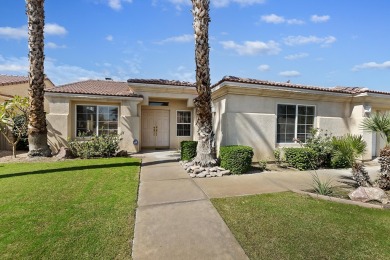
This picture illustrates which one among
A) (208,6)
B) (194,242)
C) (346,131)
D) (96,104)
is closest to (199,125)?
(208,6)

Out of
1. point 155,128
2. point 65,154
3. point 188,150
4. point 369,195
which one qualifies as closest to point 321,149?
point 369,195

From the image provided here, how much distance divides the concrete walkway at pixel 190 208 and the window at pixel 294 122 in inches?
100

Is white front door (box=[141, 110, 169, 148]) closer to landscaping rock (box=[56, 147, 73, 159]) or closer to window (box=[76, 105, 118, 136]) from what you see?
window (box=[76, 105, 118, 136])

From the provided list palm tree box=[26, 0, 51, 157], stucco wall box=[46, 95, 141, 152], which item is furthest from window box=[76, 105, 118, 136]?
palm tree box=[26, 0, 51, 157]

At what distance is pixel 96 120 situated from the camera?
13.3 m

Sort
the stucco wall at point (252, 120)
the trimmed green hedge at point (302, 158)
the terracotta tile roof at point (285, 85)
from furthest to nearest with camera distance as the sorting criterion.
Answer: the stucco wall at point (252, 120) → the terracotta tile roof at point (285, 85) → the trimmed green hedge at point (302, 158)

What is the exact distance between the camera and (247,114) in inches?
400

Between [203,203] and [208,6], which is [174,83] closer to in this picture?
[208,6]

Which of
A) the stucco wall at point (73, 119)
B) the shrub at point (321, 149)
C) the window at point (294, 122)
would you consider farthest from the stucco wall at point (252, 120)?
the stucco wall at point (73, 119)

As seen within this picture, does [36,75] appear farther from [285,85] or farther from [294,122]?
[294,122]

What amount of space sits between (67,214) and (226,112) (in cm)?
724

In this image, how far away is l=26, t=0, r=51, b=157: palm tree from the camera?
1084cm

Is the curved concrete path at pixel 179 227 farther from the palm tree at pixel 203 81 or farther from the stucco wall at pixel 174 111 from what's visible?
the stucco wall at pixel 174 111

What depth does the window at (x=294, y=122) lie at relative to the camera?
10.9 meters
